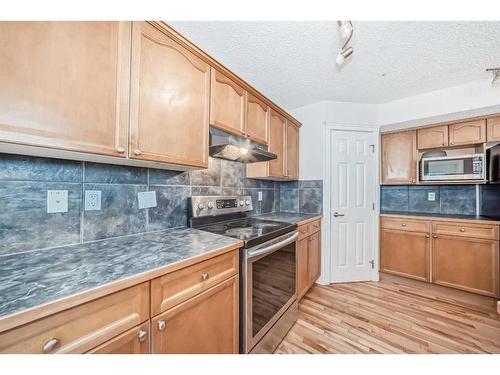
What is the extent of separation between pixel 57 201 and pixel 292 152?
89.3 inches

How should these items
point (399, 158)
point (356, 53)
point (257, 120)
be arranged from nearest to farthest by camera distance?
point (356, 53)
point (257, 120)
point (399, 158)

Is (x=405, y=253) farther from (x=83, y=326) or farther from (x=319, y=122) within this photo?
(x=83, y=326)

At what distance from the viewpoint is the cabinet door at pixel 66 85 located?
0.69m

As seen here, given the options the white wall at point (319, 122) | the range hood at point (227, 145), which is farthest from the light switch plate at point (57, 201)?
the white wall at point (319, 122)

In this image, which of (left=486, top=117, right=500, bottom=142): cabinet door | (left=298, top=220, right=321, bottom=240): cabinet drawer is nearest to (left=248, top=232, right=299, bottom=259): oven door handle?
(left=298, top=220, right=321, bottom=240): cabinet drawer

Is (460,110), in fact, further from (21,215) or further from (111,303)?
(21,215)

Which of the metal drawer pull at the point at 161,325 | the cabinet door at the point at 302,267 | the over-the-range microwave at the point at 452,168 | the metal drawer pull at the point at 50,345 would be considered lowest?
the cabinet door at the point at 302,267

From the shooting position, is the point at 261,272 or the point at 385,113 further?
the point at 385,113

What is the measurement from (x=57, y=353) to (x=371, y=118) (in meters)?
3.35

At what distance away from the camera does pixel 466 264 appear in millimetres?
2150

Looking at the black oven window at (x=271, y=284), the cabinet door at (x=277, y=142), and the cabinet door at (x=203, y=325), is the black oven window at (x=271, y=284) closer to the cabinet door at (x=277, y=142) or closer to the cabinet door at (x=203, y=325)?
the cabinet door at (x=203, y=325)

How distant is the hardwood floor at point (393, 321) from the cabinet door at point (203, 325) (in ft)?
2.17

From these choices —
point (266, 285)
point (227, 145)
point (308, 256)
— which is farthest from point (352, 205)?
point (227, 145)

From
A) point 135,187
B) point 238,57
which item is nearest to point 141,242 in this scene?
point 135,187
